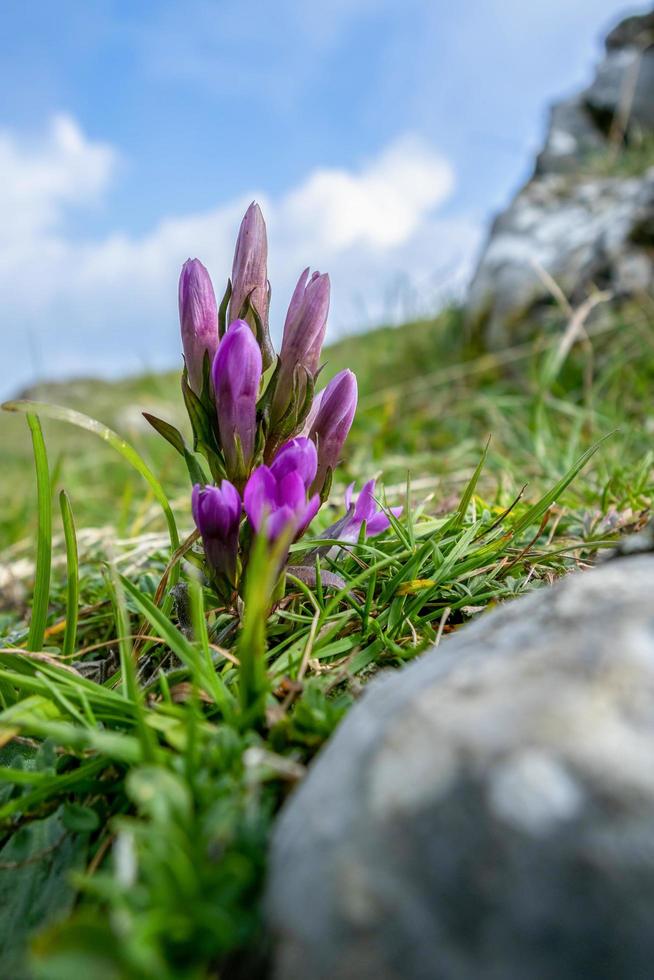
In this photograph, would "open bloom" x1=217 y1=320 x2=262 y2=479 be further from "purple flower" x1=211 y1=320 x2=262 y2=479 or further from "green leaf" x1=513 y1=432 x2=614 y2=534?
"green leaf" x1=513 y1=432 x2=614 y2=534

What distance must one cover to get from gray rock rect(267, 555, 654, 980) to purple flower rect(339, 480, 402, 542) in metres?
0.62

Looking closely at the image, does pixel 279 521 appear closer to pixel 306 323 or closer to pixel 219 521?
pixel 219 521

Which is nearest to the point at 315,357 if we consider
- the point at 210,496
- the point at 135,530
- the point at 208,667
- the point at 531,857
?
the point at 210,496

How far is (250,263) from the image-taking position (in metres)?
1.23

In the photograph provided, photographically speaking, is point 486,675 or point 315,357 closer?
point 486,675

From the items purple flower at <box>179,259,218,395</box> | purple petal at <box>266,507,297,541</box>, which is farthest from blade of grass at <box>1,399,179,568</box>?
purple petal at <box>266,507,297,541</box>

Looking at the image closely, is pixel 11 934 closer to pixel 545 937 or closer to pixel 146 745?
pixel 146 745

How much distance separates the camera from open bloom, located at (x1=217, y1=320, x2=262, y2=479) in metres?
1.12

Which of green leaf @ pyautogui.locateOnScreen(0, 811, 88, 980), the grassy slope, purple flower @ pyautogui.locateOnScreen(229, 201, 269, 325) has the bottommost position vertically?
green leaf @ pyautogui.locateOnScreen(0, 811, 88, 980)

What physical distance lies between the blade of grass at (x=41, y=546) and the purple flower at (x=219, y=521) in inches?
11.2

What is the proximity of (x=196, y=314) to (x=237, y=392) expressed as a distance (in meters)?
0.16

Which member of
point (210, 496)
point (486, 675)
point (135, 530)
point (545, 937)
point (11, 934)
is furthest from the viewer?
point (135, 530)

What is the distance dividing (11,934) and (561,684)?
2.31ft

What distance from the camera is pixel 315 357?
1.24 metres
